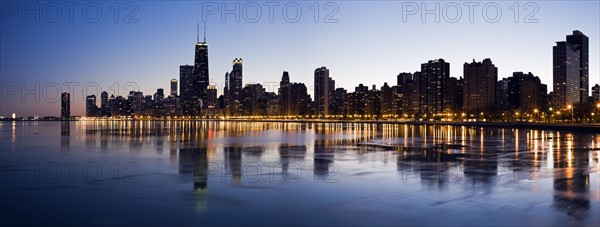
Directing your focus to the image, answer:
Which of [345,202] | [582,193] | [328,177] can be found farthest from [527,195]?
[328,177]

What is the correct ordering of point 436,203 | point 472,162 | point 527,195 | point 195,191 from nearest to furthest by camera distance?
point 436,203
point 527,195
point 195,191
point 472,162

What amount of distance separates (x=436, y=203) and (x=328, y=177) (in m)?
6.63

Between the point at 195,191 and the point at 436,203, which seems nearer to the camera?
the point at 436,203

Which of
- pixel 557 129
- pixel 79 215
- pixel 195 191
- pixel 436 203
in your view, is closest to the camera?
pixel 79 215

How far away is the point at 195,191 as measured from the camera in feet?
52.4

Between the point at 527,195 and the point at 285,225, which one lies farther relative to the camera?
the point at 527,195

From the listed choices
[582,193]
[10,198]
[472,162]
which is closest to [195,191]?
[10,198]

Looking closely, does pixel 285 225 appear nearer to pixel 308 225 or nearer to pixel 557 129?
pixel 308 225

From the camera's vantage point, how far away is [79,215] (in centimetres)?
1245

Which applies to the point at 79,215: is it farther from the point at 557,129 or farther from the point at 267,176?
the point at 557,129

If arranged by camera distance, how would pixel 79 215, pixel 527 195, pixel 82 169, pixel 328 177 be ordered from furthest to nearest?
pixel 82 169, pixel 328 177, pixel 527 195, pixel 79 215

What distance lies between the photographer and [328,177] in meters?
19.7

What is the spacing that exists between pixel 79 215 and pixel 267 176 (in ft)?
27.7

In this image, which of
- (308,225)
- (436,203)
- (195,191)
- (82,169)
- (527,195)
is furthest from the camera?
(82,169)
